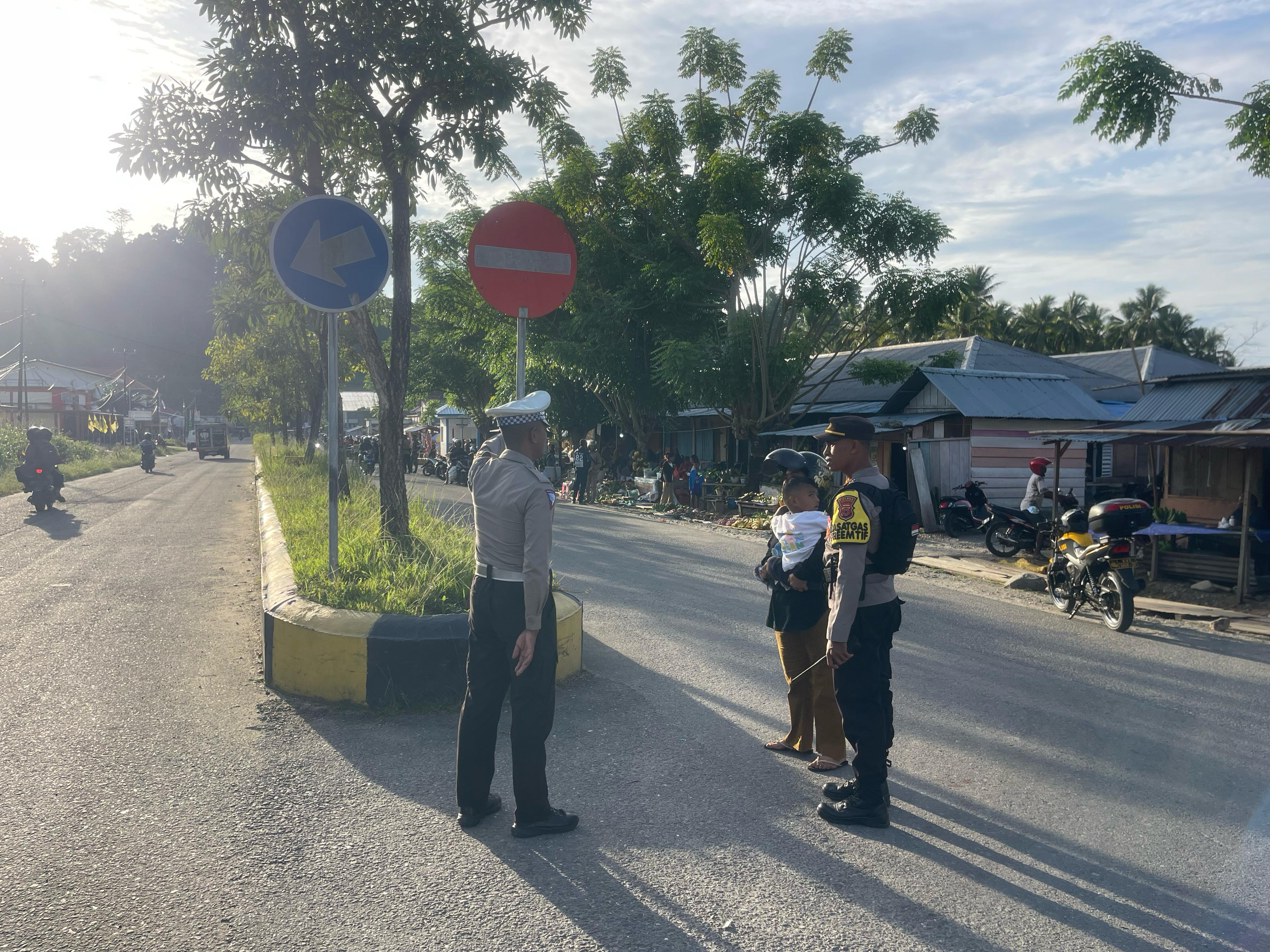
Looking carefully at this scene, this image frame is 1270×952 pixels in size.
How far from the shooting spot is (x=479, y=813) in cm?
384

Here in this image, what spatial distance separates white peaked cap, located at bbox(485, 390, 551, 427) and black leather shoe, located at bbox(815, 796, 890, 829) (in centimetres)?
207

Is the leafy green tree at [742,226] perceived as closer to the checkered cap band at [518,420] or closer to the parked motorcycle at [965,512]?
the parked motorcycle at [965,512]

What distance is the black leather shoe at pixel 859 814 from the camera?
3863 mm

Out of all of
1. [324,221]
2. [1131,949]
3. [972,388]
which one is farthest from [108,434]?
[1131,949]

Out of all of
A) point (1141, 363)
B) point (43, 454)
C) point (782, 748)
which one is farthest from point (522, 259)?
point (1141, 363)

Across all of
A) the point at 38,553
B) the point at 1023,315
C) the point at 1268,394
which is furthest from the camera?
the point at 1023,315

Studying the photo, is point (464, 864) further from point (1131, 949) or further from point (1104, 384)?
point (1104, 384)

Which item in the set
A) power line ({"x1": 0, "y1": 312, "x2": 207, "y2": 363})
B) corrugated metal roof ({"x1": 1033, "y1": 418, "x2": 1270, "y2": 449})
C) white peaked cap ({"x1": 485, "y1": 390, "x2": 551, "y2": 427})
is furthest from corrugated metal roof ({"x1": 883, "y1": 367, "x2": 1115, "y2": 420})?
power line ({"x1": 0, "y1": 312, "x2": 207, "y2": 363})

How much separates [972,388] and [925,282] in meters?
3.05

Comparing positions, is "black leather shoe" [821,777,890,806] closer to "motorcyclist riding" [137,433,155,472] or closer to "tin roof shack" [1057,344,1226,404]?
"tin roof shack" [1057,344,1226,404]

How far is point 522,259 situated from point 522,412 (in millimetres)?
2048

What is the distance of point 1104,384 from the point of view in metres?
27.2

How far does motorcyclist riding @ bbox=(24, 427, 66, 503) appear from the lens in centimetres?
1750

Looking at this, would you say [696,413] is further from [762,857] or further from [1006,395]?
[762,857]
